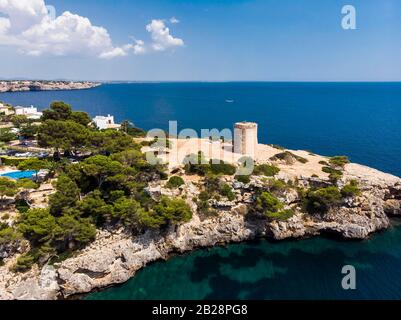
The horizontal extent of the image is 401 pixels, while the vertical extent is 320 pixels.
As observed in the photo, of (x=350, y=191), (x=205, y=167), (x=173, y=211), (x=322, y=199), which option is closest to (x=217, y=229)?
(x=173, y=211)

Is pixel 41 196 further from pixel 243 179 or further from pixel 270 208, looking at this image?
pixel 270 208

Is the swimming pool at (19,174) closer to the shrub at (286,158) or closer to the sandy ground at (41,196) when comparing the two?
the sandy ground at (41,196)

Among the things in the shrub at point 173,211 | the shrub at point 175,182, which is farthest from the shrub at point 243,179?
the shrub at point 173,211

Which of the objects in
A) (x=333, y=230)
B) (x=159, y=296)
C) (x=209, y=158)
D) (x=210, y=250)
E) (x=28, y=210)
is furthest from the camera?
(x=209, y=158)

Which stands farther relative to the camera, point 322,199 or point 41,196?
point 322,199
